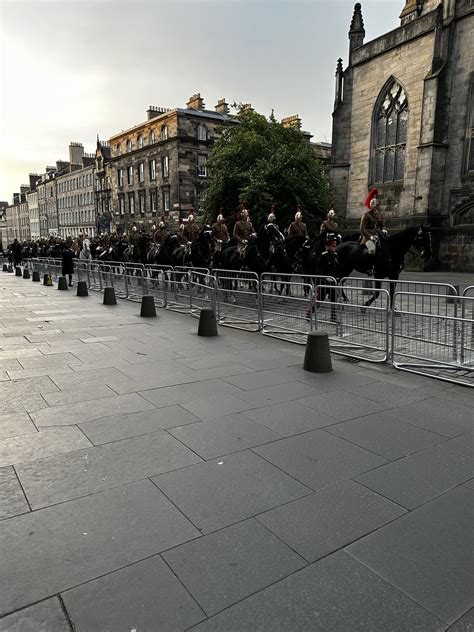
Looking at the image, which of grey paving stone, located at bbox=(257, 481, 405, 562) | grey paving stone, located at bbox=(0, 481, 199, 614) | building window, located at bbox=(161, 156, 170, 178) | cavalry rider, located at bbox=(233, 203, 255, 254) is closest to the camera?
grey paving stone, located at bbox=(0, 481, 199, 614)

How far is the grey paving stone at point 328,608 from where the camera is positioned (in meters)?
2.10

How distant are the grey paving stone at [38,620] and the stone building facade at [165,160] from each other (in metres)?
47.4

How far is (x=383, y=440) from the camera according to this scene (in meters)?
4.20

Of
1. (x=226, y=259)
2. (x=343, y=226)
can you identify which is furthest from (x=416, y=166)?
(x=226, y=259)

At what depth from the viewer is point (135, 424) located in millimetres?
4578

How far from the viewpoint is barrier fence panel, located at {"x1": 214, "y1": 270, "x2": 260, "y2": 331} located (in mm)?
10023

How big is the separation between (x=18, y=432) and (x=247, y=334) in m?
5.74

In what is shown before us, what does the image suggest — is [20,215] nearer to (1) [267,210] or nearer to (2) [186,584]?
(1) [267,210]

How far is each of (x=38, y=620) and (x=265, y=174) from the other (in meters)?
25.1

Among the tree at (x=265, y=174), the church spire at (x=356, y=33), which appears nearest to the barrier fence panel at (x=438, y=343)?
the tree at (x=265, y=174)

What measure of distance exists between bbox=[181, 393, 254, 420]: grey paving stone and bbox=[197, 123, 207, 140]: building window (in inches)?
1910

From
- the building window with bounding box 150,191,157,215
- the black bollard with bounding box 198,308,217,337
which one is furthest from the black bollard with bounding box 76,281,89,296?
the building window with bounding box 150,191,157,215

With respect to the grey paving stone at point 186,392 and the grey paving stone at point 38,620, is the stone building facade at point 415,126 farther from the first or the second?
the grey paving stone at point 38,620

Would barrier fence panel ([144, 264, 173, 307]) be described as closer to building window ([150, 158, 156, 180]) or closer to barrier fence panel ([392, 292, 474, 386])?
barrier fence panel ([392, 292, 474, 386])
